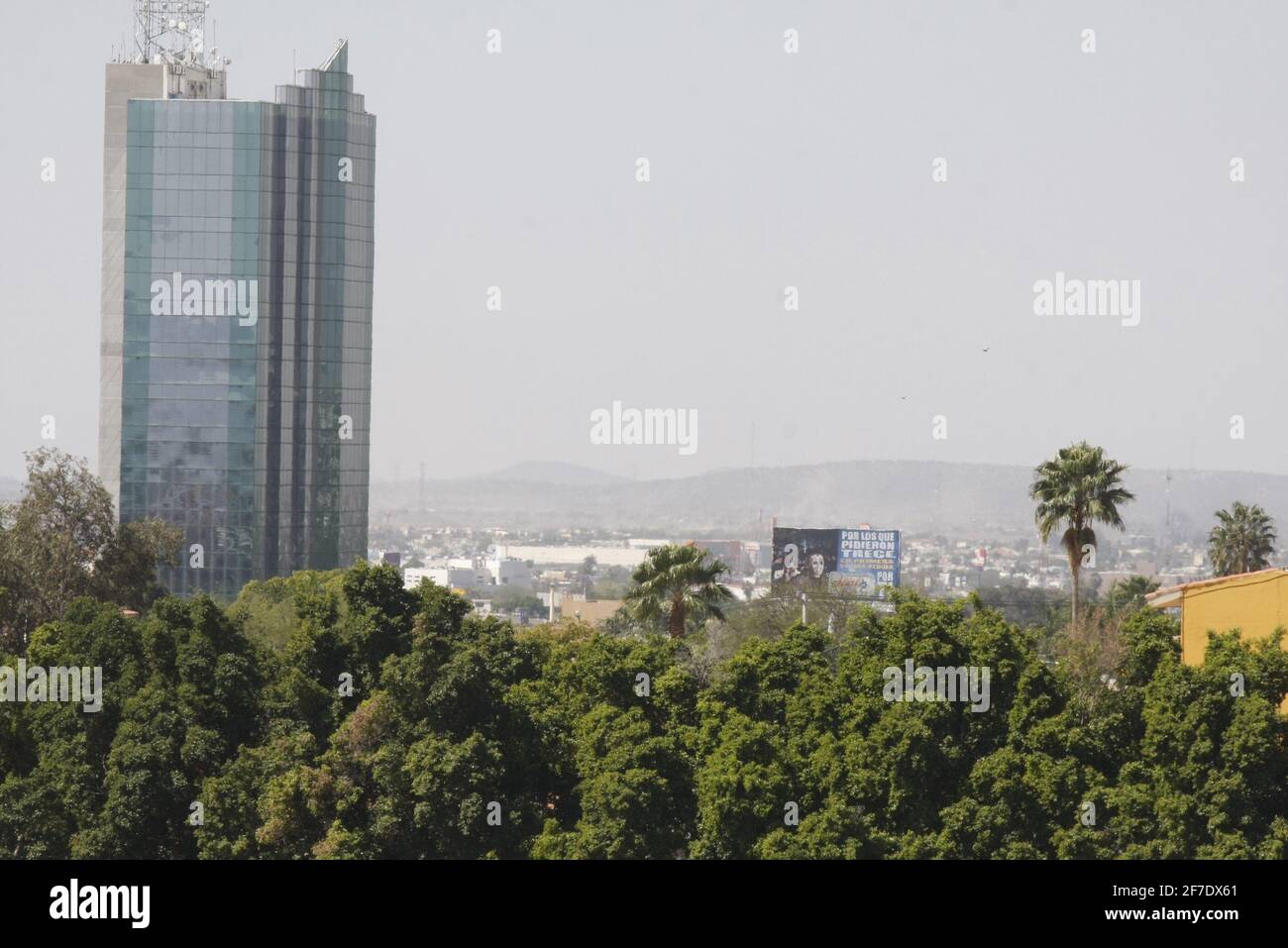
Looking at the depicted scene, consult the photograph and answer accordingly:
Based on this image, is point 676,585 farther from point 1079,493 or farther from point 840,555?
point 840,555

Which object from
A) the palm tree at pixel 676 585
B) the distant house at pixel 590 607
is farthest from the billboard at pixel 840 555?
the palm tree at pixel 676 585

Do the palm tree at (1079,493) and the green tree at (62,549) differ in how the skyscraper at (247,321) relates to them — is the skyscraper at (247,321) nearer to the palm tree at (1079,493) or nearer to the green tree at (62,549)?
the green tree at (62,549)

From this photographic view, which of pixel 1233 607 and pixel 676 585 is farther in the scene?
pixel 676 585

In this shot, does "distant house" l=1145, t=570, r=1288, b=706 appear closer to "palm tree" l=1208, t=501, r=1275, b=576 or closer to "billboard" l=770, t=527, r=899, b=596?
"palm tree" l=1208, t=501, r=1275, b=576

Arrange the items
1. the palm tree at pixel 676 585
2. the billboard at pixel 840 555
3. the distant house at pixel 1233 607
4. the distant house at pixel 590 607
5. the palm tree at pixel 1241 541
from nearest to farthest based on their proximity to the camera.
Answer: the distant house at pixel 1233 607 < the palm tree at pixel 676 585 < the palm tree at pixel 1241 541 < the billboard at pixel 840 555 < the distant house at pixel 590 607

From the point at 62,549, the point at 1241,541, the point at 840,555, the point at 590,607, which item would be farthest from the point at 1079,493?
the point at 590,607
